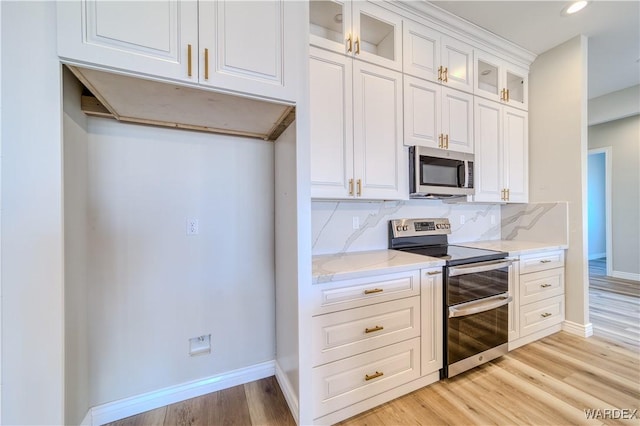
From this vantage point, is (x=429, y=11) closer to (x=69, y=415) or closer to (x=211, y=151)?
(x=211, y=151)

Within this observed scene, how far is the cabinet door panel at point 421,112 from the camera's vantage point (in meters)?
2.08

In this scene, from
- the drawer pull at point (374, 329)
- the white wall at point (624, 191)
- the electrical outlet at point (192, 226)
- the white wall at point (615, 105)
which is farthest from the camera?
the white wall at point (624, 191)

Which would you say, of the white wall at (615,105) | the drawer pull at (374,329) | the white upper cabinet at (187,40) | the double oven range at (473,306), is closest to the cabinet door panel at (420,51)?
the white upper cabinet at (187,40)

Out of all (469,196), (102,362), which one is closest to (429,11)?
(469,196)

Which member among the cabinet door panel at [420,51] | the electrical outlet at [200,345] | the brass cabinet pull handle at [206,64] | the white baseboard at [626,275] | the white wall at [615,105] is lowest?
the white baseboard at [626,275]

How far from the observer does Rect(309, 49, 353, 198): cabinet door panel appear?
175 cm

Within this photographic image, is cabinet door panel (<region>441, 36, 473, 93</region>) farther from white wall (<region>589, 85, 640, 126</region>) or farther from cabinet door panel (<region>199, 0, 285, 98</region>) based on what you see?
white wall (<region>589, 85, 640, 126</region>)

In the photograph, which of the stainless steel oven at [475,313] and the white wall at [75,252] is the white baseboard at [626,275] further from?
the white wall at [75,252]

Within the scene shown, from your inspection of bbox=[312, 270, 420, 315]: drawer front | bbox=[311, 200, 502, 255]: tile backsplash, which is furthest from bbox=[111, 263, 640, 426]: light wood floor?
bbox=[311, 200, 502, 255]: tile backsplash

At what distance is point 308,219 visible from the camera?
1.41 meters

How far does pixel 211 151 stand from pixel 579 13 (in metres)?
3.29

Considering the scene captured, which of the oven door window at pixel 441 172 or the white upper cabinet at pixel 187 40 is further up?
the white upper cabinet at pixel 187 40

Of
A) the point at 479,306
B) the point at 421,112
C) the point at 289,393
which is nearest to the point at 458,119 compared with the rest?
the point at 421,112

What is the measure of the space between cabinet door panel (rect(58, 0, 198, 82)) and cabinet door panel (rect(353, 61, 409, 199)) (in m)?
1.15
